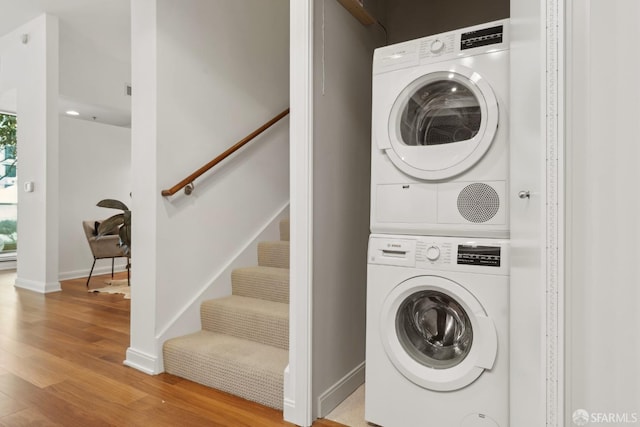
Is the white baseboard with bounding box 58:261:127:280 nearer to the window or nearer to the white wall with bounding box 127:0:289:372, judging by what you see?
the window

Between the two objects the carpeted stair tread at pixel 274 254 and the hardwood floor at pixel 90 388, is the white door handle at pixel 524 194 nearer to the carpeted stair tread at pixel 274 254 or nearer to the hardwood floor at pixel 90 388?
the hardwood floor at pixel 90 388

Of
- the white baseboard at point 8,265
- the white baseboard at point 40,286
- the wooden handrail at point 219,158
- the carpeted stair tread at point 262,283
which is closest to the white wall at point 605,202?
the carpeted stair tread at point 262,283

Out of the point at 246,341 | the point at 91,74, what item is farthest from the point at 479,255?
the point at 91,74

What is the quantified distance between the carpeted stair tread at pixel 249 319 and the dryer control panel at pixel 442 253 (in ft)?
2.60

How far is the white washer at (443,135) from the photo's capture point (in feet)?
4.83

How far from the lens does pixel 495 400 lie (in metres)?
1.44

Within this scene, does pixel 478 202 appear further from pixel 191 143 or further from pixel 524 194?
pixel 191 143

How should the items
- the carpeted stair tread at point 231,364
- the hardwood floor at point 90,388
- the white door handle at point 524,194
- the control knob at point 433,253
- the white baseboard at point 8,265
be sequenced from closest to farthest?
the white door handle at point 524,194 < the control knob at point 433,253 < the hardwood floor at point 90,388 < the carpeted stair tread at point 231,364 < the white baseboard at point 8,265

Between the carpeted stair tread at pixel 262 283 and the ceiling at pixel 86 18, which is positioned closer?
the carpeted stair tread at pixel 262 283

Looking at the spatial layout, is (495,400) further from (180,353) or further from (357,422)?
(180,353)

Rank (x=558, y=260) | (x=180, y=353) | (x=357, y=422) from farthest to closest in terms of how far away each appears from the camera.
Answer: (x=180, y=353) < (x=357, y=422) < (x=558, y=260)

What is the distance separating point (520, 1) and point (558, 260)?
0.86 meters

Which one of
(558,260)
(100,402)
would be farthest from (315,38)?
(100,402)

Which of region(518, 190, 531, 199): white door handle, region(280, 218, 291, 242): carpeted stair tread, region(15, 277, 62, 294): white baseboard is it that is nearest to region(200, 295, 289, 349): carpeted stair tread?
region(280, 218, 291, 242): carpeted stair tread
